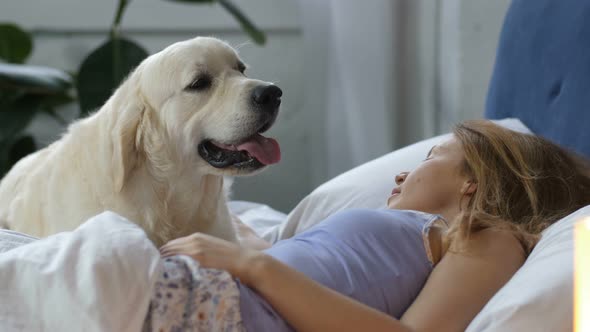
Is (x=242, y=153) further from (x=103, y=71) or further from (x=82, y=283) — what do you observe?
(x=103, y=71)

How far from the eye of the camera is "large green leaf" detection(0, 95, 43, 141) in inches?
110

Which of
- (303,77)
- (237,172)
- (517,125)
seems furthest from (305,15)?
(237,172)

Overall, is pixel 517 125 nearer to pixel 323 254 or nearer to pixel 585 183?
pixel 585 183

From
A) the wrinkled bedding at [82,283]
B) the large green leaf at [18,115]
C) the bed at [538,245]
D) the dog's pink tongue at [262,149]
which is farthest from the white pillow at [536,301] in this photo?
the large green leaf at [18,115]

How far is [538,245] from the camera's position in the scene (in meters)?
1.21

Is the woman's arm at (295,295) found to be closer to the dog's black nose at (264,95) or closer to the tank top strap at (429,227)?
the tank top strap at (429,227)

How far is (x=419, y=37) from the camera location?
10.4 feet

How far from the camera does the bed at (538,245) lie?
96 centimetres

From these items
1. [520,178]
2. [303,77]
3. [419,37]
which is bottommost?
[303,77]

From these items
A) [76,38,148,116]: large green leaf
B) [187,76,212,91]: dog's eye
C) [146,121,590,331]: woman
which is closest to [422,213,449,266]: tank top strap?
[146,121,590,331]: woman

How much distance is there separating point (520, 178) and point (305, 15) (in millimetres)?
1956

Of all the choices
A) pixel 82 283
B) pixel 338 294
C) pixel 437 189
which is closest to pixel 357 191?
pixel 437 189

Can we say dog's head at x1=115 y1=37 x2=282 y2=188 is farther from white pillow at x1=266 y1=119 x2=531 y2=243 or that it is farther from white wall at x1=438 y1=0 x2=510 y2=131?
white wall at x1=438 y1=0 x2=510 y2=131

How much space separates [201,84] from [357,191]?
47 centimetres
